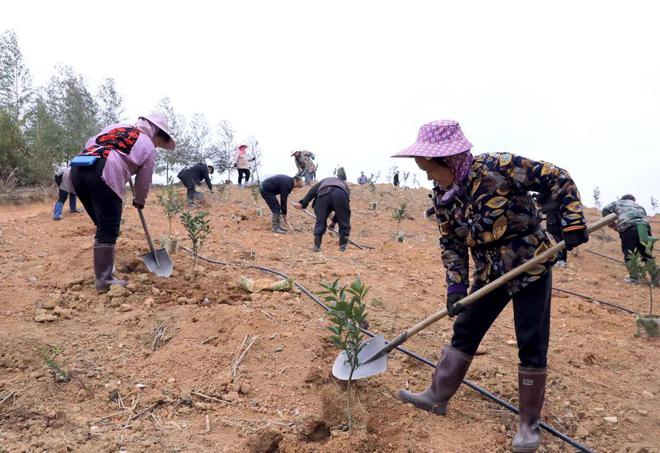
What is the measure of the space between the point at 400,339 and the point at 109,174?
2475mm

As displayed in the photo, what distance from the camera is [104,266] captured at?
3701 millimetres

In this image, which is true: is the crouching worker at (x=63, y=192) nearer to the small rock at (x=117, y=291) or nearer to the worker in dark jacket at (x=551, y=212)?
the small rock at (x=117, y=291)

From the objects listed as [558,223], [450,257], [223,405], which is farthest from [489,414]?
[223,405]

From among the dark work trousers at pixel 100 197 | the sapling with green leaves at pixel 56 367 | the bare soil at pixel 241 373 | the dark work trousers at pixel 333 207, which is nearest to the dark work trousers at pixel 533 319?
the bare soil at pixel 241 373

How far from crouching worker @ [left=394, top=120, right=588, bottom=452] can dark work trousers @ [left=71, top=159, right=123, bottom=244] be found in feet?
8.11

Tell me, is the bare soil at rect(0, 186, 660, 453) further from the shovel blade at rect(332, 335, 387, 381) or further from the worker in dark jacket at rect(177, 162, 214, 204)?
the worker in dark jacket at rect(177, 162, 214, 204)

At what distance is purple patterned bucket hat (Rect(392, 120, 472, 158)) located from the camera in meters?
2.12

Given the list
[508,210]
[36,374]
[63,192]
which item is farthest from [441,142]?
[63,192]

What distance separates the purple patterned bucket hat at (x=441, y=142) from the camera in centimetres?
212

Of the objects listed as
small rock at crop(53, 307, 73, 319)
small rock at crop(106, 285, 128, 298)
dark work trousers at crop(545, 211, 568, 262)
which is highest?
dark work trousers at crop(545, 211, 568, 262)

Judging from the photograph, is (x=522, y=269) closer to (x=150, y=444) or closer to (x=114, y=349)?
(x=150, y=444)

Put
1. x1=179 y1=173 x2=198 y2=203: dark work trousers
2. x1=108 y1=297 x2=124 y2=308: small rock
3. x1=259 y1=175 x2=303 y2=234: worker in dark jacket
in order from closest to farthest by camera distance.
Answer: x1=108 y1=297 x2=124 y2=308: small rock, x1=259 y1=175 x2=303 y2=234: worker in dark jacket, x1=179 y1=173 x2=198 y2=203: dark work trousers

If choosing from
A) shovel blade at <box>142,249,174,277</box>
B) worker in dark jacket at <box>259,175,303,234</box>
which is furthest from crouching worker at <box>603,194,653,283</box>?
shovel blade at <box>142,249,174,277</box>

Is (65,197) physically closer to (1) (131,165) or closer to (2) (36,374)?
(1) (131,165)
